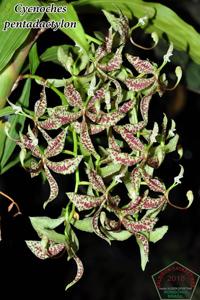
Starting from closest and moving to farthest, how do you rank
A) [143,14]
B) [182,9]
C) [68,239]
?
[68,239], [143,14], [182,9]

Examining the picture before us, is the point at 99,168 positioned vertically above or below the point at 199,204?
above

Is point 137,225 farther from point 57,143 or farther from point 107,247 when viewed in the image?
point 107,247

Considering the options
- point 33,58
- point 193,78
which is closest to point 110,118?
point 33,58

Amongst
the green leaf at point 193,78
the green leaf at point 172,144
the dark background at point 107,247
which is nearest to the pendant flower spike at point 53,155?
the green leaf at point 172,144

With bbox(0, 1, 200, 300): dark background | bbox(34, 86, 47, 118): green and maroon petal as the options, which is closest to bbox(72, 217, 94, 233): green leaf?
bbox(34, 86, 47, 118): green and maroon petal

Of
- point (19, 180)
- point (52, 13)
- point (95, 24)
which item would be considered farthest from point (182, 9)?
point (52, 13)

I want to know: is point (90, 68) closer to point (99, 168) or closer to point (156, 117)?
point (99, 168)

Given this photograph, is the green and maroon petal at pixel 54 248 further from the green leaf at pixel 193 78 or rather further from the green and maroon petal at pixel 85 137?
the green leaf at pixel 193 78
